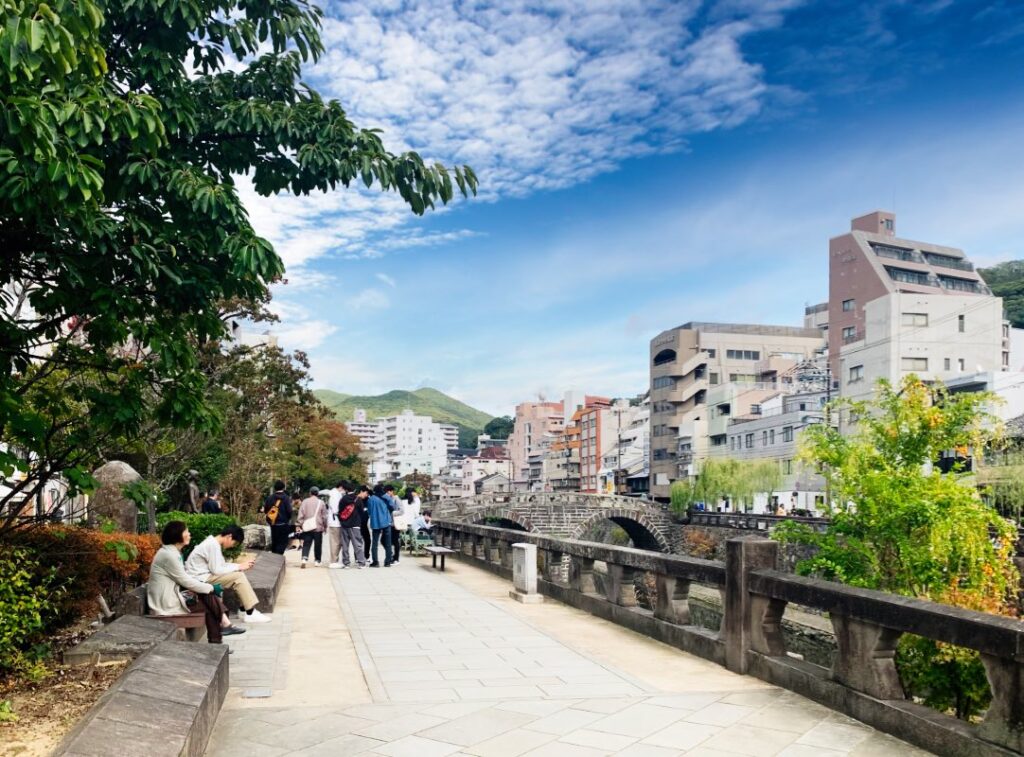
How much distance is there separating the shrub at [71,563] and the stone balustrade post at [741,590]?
493 centimetres

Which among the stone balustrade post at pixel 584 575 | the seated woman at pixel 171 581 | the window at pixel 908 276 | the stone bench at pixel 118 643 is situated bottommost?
the stone balustrade post at pixel 584 575

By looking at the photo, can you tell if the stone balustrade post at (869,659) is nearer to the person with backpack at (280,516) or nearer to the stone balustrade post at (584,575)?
the stone balustrade post at (584,575)

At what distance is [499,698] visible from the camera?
681cm

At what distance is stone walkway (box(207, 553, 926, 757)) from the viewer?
5496 millimetres

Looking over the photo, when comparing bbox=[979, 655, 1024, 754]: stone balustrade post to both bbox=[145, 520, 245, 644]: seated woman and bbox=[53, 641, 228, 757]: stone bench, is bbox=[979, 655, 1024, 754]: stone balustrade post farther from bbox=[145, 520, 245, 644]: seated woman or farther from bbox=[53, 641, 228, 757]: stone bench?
bbox=[145, 520, 245, 644]: seated woman

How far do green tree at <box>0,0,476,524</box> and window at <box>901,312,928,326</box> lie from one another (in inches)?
2130

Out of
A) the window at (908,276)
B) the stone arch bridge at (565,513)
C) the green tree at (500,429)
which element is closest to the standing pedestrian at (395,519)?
the stone arch bridge at (565,513)

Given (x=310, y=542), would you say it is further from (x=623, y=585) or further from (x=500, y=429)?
(x=500, y=429)

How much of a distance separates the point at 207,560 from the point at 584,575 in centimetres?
490

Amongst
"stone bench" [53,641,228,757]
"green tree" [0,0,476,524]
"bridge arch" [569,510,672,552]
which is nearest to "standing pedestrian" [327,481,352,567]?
"green tree" [0,0,476,524]

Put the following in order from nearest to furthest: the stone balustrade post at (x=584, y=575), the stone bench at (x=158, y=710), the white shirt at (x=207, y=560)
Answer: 1. the stone bench at (x=158, y=710)
2. the white shirt at (x=207, y=560)
3. the stone balustrade post at (x=584, y=575)

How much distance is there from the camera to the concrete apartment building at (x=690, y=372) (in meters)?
78.4

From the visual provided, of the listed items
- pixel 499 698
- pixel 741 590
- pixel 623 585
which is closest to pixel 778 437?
pixel 623 585

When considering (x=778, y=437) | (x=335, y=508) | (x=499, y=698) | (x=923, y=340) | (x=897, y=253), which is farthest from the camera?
(x=897, y=253)
